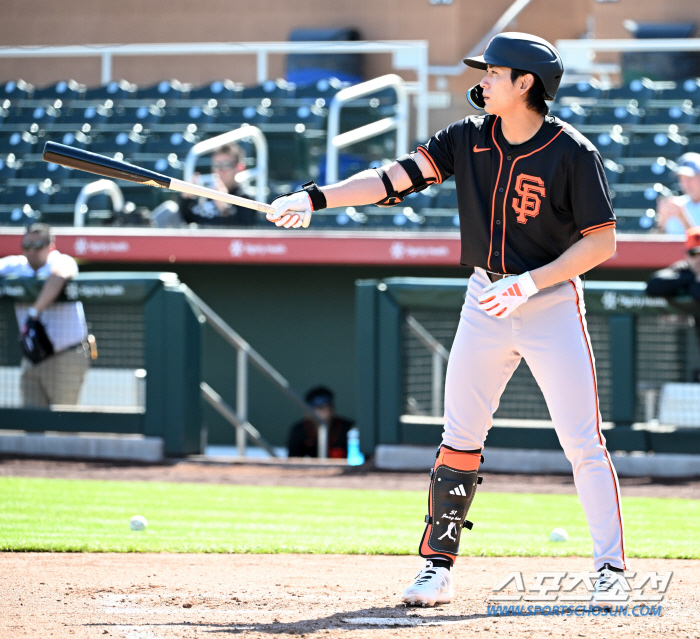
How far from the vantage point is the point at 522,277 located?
3.37m

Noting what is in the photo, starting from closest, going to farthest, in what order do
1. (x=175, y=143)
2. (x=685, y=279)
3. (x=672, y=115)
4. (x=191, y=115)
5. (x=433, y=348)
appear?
(x=685, y=279)
(x=433, y=348)
(x=672, y=115)
(x=175, y=143)
(x=191, y=115)

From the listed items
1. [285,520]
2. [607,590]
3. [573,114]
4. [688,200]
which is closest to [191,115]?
[573,114]

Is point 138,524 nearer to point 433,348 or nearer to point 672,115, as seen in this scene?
point 433,348

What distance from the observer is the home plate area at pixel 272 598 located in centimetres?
315

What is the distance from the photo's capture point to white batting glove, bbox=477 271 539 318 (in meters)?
3.36

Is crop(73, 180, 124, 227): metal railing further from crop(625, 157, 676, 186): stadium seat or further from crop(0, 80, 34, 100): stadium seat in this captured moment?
crop(625, 157, 676, 186): stadium seat

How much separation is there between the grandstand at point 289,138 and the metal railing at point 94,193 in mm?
130

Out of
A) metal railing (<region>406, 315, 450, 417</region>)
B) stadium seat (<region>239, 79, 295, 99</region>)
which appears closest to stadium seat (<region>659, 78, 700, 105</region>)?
stadium seat (<region>239, 79, 295, 99</region>)

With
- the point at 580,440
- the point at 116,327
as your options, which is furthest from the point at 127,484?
the point at 580,440

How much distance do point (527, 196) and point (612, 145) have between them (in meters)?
8.34

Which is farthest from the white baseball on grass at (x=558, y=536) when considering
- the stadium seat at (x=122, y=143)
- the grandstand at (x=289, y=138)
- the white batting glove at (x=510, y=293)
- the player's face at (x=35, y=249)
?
the stadium seat at (x=122, y=143)

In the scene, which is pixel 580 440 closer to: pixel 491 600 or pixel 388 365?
pixel 491 600

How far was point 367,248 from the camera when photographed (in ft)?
32.7

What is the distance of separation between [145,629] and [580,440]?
1448 millimetres
